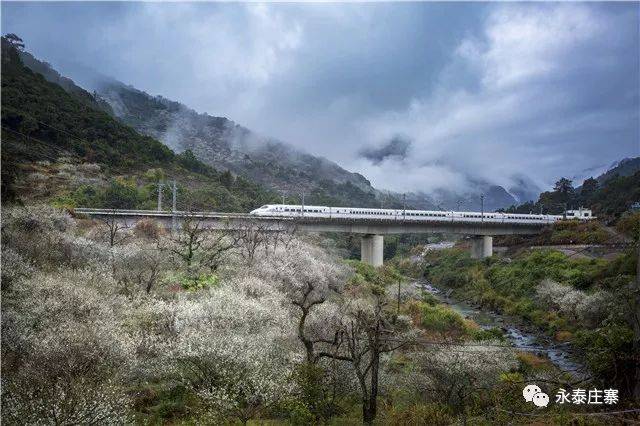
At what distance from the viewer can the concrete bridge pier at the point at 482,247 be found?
6762cm

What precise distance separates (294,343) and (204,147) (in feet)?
529

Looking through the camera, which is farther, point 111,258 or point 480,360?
point 111,258

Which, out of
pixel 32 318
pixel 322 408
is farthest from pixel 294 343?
pixel 32 318

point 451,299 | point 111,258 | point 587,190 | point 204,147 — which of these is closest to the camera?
point 111,258

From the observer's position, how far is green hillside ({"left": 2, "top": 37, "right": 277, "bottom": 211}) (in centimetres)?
5516

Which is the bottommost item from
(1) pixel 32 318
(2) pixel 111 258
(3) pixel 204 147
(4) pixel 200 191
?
(1) pixel 32 318

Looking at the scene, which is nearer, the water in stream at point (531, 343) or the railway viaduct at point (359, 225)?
the water in stream at point (531, 343)

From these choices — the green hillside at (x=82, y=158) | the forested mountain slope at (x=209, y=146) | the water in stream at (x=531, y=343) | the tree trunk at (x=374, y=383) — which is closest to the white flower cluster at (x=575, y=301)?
the water in stream at (x=531, y=343)

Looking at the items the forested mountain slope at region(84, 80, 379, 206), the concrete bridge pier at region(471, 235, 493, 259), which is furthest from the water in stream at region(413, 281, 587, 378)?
the forested mountain slope at region(84, 80, 379, 206)

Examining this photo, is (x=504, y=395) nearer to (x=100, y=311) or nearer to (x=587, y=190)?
(x=100, y=311)

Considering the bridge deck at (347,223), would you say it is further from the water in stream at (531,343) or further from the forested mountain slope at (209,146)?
the forested mountain slope at (209,146)

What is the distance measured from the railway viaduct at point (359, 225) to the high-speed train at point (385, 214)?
1.82ft

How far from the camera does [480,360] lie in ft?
72.8

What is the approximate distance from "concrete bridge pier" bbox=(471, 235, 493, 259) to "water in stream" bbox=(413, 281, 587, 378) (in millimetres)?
21192
